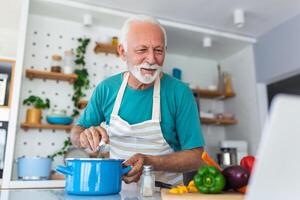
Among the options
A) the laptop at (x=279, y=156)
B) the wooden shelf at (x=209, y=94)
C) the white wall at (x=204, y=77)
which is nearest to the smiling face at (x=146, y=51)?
the laptop at (x=279, y=156)

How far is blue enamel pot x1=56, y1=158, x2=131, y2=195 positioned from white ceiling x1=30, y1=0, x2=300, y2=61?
1.99m

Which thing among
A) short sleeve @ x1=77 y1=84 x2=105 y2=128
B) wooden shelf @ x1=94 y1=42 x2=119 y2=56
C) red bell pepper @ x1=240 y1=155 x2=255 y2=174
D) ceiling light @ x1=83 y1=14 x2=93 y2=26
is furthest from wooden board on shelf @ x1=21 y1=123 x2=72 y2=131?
red bell pepper @ x1=240 y1=155 x2=255 y2=174

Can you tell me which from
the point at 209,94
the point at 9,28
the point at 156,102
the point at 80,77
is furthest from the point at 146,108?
the point at 209,94

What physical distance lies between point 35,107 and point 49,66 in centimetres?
39

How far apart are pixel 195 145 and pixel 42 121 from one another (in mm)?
1757

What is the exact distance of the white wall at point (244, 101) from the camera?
9.76 ft

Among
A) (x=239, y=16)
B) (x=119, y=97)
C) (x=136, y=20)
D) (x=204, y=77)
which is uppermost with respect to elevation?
(x=239, y=16)

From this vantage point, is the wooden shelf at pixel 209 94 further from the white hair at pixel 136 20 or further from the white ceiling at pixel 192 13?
the white hair at pixel 136 20

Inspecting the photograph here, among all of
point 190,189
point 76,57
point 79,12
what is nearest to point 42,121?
point 76,57

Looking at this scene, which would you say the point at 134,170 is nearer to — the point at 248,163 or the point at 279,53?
the point at 248,163

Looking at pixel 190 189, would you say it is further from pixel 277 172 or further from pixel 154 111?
pixel 154 111

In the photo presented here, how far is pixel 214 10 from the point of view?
2.55 m

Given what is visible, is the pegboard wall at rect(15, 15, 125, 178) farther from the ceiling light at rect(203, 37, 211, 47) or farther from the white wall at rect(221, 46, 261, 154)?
the white wall at rect(221, 46, 261, 154)

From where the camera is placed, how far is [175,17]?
8.83 feet
